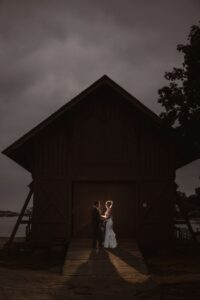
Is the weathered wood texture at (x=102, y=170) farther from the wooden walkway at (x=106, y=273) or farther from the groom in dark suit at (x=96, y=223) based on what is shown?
the groom in dark suit at (x=96, y=223)

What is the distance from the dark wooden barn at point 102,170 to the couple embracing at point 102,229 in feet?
7.19

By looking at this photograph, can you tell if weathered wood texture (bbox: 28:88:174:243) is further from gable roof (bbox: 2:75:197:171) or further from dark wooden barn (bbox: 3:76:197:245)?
gable roof (bbox: 2:75:197:171)

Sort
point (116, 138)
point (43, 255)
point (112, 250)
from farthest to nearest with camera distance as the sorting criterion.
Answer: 1. point (116, 138)
2. point (43, 255)
3. point (112, 250)

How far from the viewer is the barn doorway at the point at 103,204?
2359 cm

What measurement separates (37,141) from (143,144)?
5.06m

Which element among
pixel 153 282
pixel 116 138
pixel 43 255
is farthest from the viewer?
pixel 116 138

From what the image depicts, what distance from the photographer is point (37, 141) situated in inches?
936

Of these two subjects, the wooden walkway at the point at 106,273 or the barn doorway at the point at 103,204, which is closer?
the wooden walkway at the point at 106,273

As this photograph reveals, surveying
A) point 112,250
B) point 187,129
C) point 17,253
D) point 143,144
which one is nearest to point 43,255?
point 17,253

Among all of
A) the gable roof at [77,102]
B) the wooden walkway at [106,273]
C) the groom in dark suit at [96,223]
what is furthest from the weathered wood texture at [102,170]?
the groom in dark suit at [96,223]

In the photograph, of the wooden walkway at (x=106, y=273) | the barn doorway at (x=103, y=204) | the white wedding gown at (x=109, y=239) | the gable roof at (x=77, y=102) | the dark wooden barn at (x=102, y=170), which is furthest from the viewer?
the barn doorway at (x=103, y=204)

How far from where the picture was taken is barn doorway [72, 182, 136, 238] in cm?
2359

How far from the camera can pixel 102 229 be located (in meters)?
21.5

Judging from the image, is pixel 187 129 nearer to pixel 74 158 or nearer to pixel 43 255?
pixel 74 158
